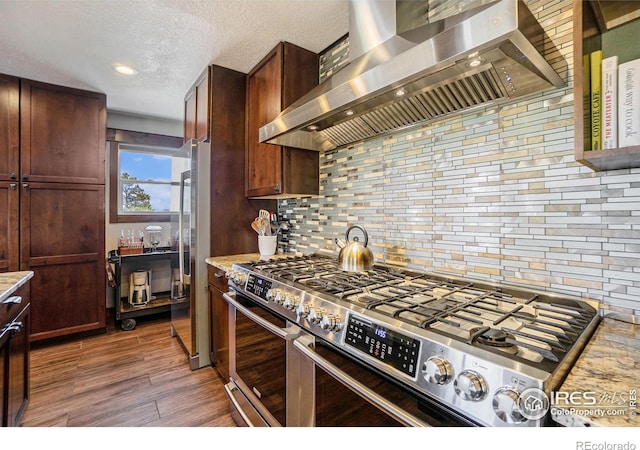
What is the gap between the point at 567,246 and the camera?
1039 millimetres

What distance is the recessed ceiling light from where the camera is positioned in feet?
7.76

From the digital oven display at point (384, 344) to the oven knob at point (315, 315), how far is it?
142mm

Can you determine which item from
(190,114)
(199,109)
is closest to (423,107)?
(199,109)

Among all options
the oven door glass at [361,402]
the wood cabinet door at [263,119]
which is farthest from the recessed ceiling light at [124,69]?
the oven door glass at [361,402]

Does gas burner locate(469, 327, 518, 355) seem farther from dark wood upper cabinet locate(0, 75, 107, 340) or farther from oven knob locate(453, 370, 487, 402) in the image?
dark wood upper cabinet locate(0, 75, 107, 340)

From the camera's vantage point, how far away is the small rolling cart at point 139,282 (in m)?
3.12

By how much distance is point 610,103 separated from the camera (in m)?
0.81

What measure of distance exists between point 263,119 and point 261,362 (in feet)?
5.35

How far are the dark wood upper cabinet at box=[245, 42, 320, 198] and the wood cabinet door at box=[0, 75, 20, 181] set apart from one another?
6.82 ft

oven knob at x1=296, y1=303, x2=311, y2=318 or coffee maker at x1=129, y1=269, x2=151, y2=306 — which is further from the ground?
oven knob at x1=296, y1=303, x2=311, y2=318

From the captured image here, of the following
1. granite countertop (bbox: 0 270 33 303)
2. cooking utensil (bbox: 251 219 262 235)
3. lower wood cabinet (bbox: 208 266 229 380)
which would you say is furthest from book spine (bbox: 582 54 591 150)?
granite countertop (bbox: 0 270 33 303)

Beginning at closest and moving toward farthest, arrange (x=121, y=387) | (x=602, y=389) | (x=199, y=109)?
(x=602, y=389) < (x=121, y=387) < (x=199, y=109)

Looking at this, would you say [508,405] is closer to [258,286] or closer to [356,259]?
[356,259]

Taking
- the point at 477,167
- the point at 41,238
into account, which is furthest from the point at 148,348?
the point at 477,167
